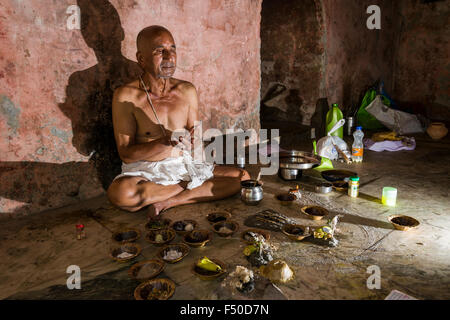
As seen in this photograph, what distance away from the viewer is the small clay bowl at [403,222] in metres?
2.52

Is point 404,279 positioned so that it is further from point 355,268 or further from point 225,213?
point 225,213

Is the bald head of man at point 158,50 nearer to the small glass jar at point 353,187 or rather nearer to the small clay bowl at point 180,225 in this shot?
the small clay bowl at point 180,225

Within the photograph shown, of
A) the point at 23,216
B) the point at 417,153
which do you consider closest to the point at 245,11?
the point at 417,153

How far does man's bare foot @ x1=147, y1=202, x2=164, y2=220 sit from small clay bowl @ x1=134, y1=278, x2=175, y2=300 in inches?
38.0

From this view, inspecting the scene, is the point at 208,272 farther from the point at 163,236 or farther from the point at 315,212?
the point at 315,212

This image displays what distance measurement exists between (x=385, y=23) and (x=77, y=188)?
7.46 metres

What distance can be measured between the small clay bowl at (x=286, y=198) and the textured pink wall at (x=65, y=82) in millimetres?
1813

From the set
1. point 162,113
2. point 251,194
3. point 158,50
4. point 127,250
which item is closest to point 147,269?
point 127,250

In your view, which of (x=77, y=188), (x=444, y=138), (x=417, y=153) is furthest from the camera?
(x=444, y=138)

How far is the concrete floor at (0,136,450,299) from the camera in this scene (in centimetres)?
190

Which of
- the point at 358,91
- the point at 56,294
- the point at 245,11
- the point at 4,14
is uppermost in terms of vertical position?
the point at 245,11

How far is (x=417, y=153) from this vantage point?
16.3 ft

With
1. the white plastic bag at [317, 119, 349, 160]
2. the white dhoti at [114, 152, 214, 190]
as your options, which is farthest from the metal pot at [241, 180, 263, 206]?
the white plastic bag at [317, 119, 349, 160]

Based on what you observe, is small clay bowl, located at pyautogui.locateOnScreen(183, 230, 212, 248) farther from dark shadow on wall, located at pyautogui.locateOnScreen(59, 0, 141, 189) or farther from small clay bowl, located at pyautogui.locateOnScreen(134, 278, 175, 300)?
dark shadow on wall, located at pyautogui.locateOnScreen(59, 0, 141, 189)
